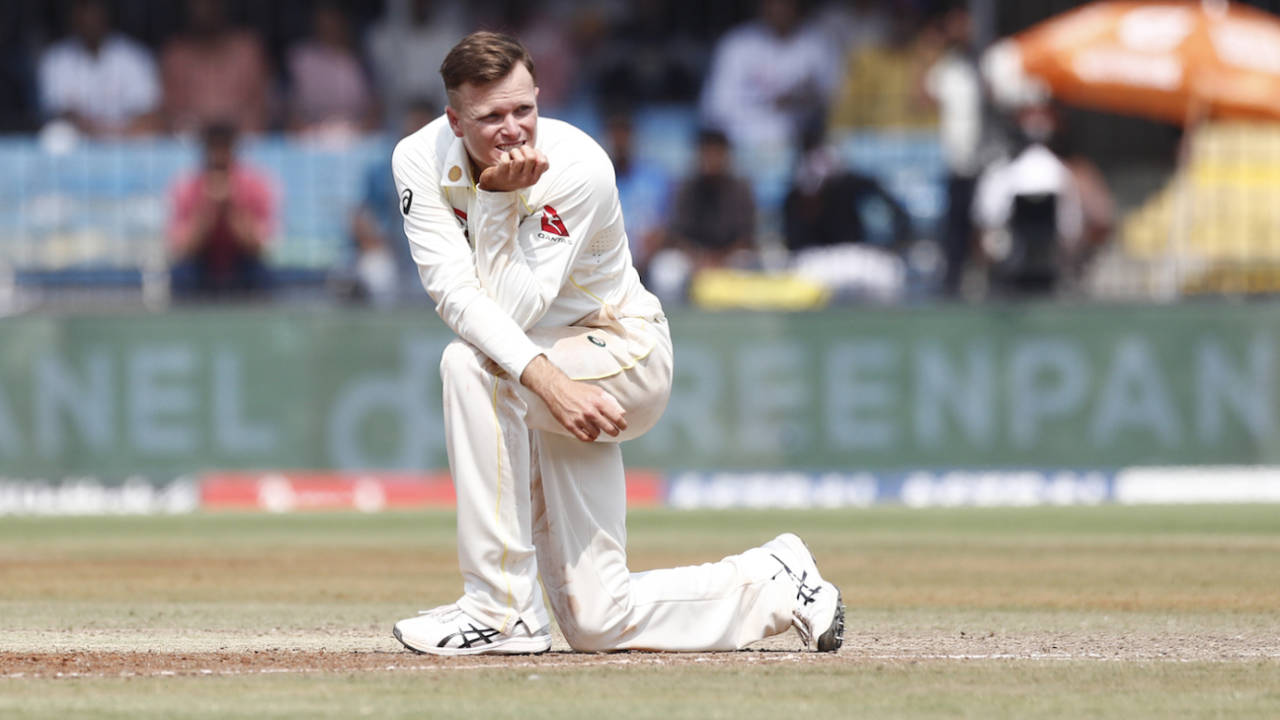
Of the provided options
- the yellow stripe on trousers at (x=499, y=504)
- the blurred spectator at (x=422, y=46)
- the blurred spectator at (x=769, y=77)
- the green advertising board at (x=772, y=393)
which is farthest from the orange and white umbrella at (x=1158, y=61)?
the yellow stripe on trousers at (x=499, y=504)

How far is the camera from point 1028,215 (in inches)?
568

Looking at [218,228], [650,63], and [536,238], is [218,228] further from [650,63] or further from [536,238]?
[536,238]

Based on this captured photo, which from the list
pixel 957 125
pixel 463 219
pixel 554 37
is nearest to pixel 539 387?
pixel 463 219

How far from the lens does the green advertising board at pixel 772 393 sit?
14016 mm

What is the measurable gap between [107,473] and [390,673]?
29.6 feet

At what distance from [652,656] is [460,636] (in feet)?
1.86

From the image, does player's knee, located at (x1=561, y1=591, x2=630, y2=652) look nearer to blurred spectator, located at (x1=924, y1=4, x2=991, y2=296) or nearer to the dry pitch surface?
the dry pitch surface

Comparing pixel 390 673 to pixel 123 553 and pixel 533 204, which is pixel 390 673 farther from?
pixel 123 553

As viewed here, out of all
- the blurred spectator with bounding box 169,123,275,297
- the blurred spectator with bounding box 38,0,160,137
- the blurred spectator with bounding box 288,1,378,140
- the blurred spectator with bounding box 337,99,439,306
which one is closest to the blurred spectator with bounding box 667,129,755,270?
the blurred spectator with bounding box 337,99,439,306

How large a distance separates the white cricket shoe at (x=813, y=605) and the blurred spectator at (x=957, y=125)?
851cm

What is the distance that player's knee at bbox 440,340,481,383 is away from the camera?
570 centimetres

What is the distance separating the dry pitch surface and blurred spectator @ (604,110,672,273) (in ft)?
8.89

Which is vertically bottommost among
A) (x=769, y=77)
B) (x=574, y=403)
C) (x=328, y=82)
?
(x=574, y=403)

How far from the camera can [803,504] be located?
13.9 metres
